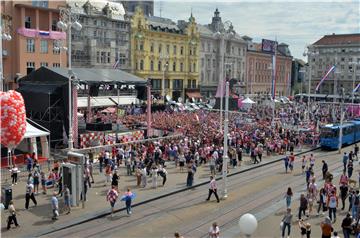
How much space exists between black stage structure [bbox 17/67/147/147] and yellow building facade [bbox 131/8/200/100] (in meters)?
35.5

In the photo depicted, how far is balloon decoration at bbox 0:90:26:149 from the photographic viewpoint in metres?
12.6

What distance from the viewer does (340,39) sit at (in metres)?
114

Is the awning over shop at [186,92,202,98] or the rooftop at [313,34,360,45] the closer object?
the awning over shop at [186,92,202,98]

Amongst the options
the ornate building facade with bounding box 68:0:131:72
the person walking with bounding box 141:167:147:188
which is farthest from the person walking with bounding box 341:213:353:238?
the ornate building facade with bounding box 68:0:131:72

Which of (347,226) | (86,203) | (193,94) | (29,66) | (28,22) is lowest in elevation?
(86,203)

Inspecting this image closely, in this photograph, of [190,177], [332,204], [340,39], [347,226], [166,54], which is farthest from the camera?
[340,39]

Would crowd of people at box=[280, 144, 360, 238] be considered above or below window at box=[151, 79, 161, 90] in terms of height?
below

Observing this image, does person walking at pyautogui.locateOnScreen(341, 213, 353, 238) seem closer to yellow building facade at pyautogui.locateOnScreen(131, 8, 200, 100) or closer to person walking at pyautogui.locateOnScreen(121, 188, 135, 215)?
person walking at pyautogui.locateOnScreen(121, 188, 135, 215)

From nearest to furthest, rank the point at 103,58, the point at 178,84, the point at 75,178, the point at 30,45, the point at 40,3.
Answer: the point at 75,178, the point at 30,45, the point at 40,3, the point at 103,58, the point at 178,84

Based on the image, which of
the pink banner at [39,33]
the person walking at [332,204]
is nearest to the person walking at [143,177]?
the person walking at [332,204]

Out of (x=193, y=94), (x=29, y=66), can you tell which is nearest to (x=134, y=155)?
(x=29, y=66)

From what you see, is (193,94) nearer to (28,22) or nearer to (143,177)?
(28,22)

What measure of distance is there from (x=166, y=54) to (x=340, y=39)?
58506 millimetres

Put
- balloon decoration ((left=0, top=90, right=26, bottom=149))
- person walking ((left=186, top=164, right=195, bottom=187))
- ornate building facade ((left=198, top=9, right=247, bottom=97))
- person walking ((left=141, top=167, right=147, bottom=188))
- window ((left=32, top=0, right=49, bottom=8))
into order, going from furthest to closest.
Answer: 1. ornate building facade ((left=198, top=9, right=247, bottom=97))
2. window ((left=32, top=0, right=49, bottom=8))
3. person walking ((left=186, top=164, right=195, bottom=187))
4. person walking ((left=141, top=167, right=147, bottom=188))
5. balloon decoration ((left=0, top=90, right=26, bottom=149))
